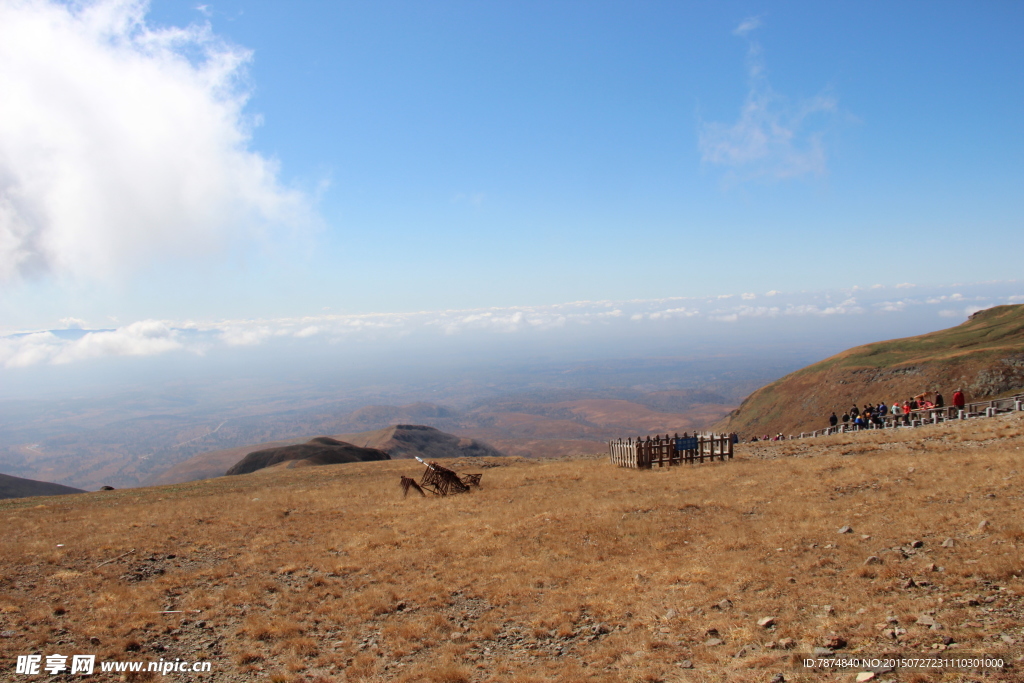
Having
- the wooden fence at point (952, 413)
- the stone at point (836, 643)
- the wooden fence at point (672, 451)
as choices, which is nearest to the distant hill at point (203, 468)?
the wooden fence at point (672, 451)

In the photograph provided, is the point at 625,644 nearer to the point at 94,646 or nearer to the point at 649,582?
the point at 649,582

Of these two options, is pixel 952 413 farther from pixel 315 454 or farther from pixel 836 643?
pixel 315 454

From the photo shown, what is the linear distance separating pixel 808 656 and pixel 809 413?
77546 mm

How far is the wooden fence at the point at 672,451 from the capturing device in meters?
27.3

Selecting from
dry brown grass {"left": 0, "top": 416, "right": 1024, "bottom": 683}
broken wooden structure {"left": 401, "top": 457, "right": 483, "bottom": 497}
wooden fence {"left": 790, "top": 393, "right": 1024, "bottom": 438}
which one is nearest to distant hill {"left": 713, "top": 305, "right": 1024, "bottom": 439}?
wooden fence {"left": 790, "top": 393, "right": 1024, "bottom": 438}

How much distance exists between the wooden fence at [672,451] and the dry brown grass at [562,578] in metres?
5.28

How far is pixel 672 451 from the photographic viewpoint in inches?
1081

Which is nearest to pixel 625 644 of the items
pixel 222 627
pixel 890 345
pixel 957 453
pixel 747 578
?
pixel 747 578

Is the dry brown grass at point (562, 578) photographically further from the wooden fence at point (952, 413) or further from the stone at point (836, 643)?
the wooden fence at point (952, 413)

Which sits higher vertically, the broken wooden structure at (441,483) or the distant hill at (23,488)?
the broken wooden structure at (441,483)

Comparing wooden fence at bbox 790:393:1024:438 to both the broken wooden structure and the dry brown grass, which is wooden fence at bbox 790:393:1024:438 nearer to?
the dry brown grass

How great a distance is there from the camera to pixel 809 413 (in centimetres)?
7356

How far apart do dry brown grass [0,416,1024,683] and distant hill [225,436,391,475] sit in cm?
3684

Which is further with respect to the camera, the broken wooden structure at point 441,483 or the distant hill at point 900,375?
the distant hill at point 900,375
